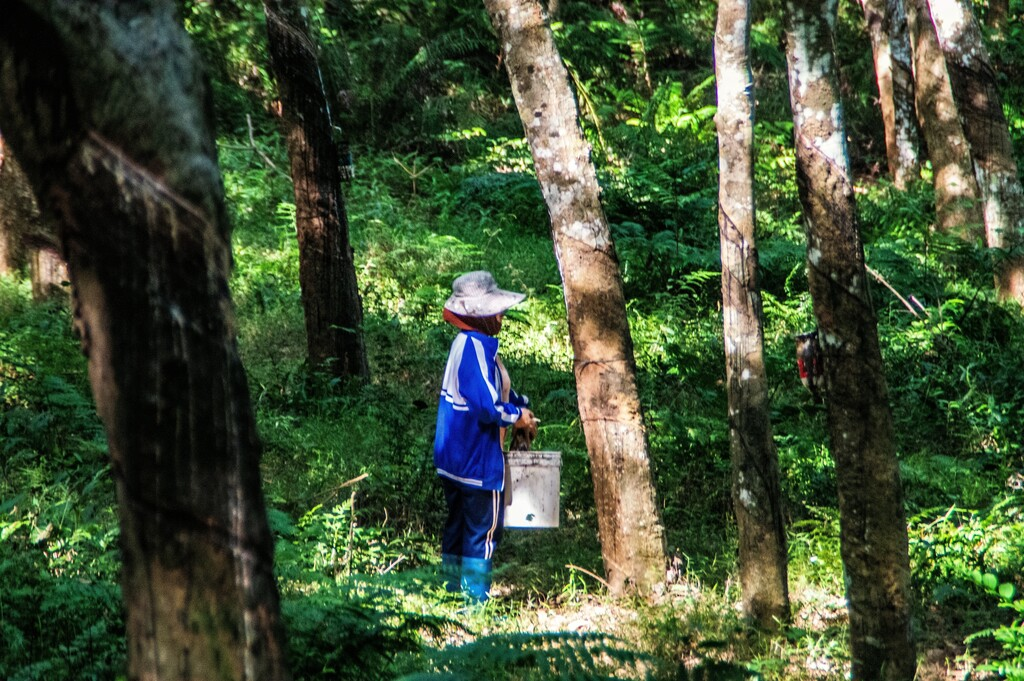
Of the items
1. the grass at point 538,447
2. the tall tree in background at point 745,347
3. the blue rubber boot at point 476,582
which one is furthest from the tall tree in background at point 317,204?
the tall tree in background at point 745,347

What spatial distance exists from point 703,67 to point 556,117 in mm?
16321

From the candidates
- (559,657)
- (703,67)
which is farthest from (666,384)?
(703,67)

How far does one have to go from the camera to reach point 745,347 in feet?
19.2

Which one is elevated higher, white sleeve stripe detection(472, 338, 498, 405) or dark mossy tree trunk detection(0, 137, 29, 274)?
dark mossy tree trunk detection(0, 137, 29, 274)

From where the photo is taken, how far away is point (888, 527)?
4.52 m

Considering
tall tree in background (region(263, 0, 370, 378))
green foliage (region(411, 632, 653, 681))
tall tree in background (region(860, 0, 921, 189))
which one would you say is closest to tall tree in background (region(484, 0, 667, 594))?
green foliage (region(411, 632, 653, 681))

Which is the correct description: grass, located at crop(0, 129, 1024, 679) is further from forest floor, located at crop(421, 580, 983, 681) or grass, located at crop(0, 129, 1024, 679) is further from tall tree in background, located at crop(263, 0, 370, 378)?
tall tree in background, located at crop(263, 0, 370, 378)

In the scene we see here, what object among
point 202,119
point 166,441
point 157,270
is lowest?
point 166,441

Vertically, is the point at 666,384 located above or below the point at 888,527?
above

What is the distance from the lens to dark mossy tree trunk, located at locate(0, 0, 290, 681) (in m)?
1.92

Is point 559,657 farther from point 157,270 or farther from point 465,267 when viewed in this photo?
point 465,267

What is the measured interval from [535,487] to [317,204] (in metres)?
4.22

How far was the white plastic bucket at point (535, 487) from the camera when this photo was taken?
6.33 metres

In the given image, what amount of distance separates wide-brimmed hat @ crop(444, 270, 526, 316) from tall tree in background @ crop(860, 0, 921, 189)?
1345 cm
